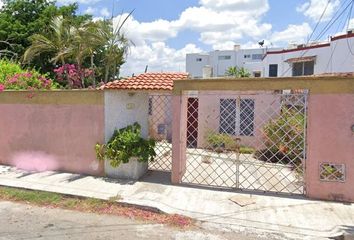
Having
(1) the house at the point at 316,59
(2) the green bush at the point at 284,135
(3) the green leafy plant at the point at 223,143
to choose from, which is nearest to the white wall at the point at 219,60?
(1) the house at the point at 316,59

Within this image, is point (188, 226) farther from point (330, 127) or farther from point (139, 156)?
point (330, 127)

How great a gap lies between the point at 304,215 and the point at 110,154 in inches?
182

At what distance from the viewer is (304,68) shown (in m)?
20.0

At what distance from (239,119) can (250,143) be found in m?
1.47

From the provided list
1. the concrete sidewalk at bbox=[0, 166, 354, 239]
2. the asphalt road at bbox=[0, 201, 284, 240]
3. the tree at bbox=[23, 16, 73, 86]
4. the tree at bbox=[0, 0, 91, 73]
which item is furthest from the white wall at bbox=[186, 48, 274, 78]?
the asphalt road at bbox=[0, 201, 284, 240]

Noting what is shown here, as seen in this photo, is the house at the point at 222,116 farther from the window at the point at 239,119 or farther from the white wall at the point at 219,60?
the white wall at the point at 219,60

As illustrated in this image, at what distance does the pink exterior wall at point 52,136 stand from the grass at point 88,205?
1.49 meters

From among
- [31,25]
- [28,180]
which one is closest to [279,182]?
[28,180]

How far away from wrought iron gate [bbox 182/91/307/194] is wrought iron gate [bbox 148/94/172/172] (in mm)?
726

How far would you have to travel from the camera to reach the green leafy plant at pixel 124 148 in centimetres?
799

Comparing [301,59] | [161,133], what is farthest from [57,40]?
[301,59]

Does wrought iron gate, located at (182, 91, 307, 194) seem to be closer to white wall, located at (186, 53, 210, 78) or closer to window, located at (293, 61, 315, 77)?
window, located at (293, 61, 315, 77)

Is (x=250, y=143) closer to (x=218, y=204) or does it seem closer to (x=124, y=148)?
(x=124, y=148)

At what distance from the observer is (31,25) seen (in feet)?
71.6
